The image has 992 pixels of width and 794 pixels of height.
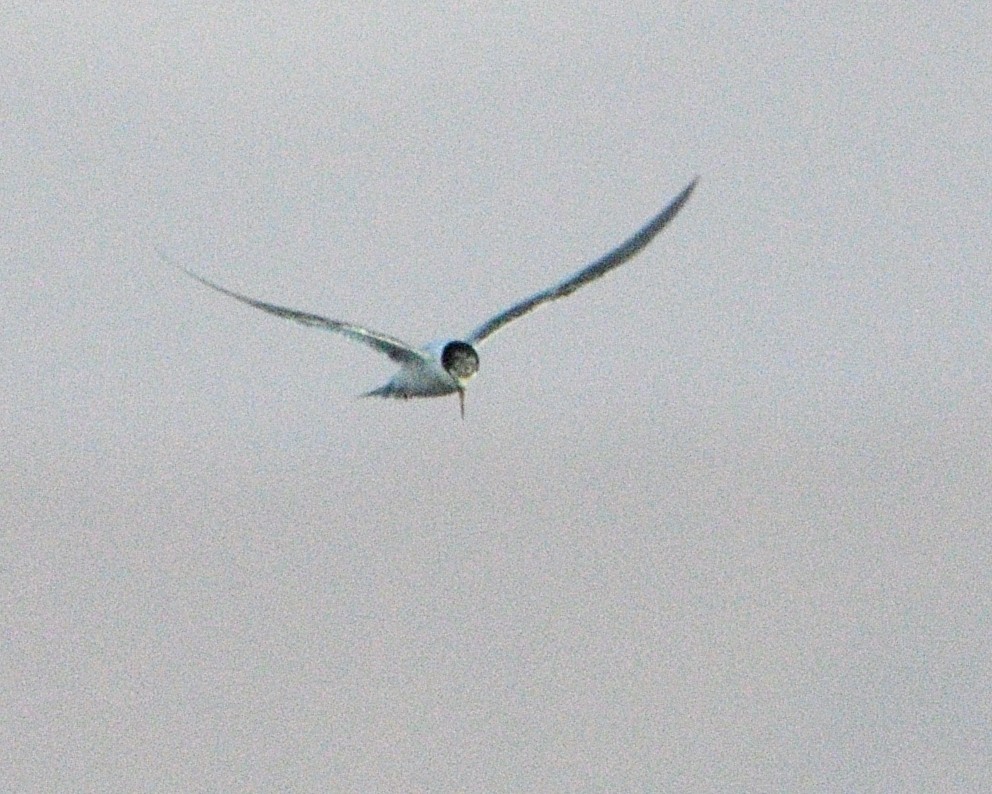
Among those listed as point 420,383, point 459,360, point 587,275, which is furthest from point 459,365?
point 587,275

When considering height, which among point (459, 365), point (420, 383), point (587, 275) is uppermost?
point (587, 275)

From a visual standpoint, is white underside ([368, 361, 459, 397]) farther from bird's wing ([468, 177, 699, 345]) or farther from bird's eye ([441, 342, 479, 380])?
bird's wing ([468, 177, 699, 345])

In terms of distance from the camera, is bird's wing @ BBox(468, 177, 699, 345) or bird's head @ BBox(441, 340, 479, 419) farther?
bird's wing @ BBox(468, 177, 699, 345)

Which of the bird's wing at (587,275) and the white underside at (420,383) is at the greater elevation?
the bird's wing at (587,275)

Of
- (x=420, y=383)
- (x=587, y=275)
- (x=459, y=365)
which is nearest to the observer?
(x=459, y=365)

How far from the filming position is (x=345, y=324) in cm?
3878

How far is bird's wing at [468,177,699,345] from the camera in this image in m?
40.5

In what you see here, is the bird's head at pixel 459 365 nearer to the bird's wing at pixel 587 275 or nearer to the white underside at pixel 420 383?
the white underside at pixel 420 383

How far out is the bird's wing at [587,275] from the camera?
40.5 m

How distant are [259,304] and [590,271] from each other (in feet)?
19.5

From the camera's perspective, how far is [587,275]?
42.0m

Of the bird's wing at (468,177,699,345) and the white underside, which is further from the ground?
the bird's wing at (468,177,699,345)

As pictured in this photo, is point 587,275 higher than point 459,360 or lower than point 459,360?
higher

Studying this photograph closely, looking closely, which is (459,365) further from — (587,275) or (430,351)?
(587,275)
